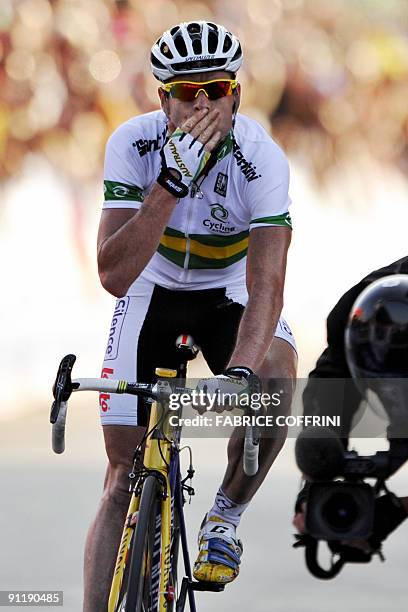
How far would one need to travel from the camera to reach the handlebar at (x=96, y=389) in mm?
3941

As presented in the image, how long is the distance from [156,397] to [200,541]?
0.69 metres

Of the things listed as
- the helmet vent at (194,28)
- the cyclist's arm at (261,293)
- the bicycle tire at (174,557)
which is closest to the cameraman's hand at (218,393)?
the cyclist's arm at (261,293)

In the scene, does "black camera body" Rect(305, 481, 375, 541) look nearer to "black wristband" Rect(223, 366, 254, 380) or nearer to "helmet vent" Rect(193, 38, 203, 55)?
"black wristband" Rect(223, 366, 254, 380)

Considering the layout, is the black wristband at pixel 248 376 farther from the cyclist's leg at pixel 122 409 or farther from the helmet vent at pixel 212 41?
the helmet vent at pixel 212 41

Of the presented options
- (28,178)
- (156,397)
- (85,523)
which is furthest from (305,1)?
(156,397)

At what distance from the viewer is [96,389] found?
3.95 meters

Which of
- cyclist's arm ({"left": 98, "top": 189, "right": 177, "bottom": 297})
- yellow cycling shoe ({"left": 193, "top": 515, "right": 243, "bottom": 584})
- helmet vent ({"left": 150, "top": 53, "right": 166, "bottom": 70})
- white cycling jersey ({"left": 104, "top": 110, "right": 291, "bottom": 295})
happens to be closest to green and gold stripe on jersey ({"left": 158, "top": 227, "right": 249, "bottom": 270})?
white cycling jersey ({"left": 104, "top": 110, "right": 291, "bottom": 295})

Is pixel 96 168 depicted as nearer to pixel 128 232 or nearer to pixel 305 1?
pixel 305 1

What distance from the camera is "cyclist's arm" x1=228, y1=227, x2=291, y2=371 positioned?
4.19m

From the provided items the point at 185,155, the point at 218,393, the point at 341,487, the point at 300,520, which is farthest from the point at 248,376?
the point at 341,487

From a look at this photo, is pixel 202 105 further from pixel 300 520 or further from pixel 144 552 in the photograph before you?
pixel 300 520

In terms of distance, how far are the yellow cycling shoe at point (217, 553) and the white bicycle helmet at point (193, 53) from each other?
130 cm

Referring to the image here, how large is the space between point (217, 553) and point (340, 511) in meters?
2.09

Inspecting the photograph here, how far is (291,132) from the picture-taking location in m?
11.6
